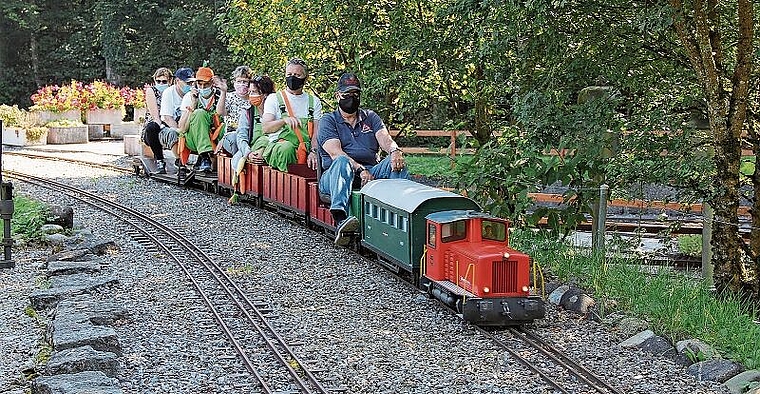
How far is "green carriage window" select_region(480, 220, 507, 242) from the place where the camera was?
9977 millimetres

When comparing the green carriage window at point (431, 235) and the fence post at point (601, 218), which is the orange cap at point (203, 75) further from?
the green carriage window at point (431, 235)

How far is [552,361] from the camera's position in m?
8.50

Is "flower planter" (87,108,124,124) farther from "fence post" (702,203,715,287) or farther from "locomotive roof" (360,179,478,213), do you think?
"fence post" (702,203,715,287)

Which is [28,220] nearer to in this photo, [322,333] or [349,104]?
[349,104]

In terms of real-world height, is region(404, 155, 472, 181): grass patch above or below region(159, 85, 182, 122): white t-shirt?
below

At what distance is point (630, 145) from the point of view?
36.8ft

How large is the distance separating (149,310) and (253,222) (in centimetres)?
567

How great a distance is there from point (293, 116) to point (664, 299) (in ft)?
23.5

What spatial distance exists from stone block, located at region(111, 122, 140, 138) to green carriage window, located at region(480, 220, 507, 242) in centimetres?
2662

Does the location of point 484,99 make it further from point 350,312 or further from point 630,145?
point 350,312

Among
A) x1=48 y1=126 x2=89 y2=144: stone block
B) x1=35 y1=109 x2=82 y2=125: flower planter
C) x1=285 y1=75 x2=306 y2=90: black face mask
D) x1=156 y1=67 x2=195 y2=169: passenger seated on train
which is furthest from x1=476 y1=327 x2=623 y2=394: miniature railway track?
x1=35 y1=109 x2=82 y2=125: flower planter

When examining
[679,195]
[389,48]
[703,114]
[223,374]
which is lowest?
[223,374]

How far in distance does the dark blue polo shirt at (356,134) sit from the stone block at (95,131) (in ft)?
73.6

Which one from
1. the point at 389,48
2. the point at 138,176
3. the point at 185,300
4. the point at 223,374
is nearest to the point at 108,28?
Result: the point at 138,176
